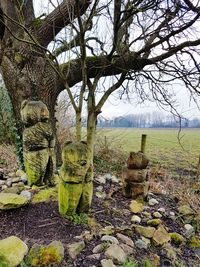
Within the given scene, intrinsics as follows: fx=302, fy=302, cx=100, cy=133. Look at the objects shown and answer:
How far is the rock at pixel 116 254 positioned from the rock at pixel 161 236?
2.60 feet

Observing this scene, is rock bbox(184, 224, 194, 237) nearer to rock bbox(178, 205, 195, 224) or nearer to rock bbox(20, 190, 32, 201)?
rock bbox(178, 205, 195, 224)

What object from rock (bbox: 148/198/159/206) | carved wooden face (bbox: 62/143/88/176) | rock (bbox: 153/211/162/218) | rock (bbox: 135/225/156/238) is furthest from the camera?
rock (bbox: 148/198/159/206)

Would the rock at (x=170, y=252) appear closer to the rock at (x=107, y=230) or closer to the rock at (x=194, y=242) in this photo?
the rock at (x=194, y=242)

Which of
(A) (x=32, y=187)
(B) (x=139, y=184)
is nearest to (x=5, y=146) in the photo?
(A) (x=32, y=187)

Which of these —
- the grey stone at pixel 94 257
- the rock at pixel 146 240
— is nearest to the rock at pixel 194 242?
the rock at pixel 146 240

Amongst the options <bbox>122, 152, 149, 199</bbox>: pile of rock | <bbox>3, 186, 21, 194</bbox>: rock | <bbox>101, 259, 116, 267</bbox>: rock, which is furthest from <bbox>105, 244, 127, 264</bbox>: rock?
<bbox>3, 186, 21, 194</bbox>: rock

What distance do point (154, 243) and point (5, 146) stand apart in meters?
7.88

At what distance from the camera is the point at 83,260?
3.40 metres

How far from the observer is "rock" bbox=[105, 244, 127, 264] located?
3.43 metres

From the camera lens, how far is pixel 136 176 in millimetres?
5496

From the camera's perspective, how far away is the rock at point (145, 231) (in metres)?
4.29

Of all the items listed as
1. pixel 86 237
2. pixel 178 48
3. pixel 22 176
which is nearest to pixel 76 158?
pixel 86 237

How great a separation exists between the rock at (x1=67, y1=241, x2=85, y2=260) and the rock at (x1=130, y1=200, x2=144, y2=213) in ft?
5.34

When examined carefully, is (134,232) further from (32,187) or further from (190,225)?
(32,187)
